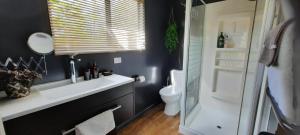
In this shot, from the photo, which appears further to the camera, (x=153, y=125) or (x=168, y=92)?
(x=168, y=92)

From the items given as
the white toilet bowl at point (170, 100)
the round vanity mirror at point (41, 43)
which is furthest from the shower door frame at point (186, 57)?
the round vanity mirror at point (41, 43)

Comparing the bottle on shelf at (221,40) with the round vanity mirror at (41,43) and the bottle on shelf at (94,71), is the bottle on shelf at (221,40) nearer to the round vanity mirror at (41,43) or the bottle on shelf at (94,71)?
the bottle on shelf at (94,71)

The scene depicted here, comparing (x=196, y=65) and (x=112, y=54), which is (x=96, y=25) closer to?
(x=112, y=54)

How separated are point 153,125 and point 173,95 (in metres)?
0.58

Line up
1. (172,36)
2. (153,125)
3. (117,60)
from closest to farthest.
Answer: (117,60)
(153,125)
(172,36)

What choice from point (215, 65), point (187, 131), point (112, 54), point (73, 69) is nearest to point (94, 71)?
point (73, 69)

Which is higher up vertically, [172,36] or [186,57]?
[172,36]

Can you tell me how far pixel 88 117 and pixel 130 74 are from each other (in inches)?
40.8

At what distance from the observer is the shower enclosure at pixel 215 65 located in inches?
76.8

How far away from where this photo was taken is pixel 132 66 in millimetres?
2295

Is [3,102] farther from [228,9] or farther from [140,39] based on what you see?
[228,9]

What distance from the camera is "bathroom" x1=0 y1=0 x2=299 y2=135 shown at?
116 centimetres

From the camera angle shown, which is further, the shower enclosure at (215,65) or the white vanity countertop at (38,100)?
the shower enclosure at (215,65)

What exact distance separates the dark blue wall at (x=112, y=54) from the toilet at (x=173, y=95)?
1.17 feet
